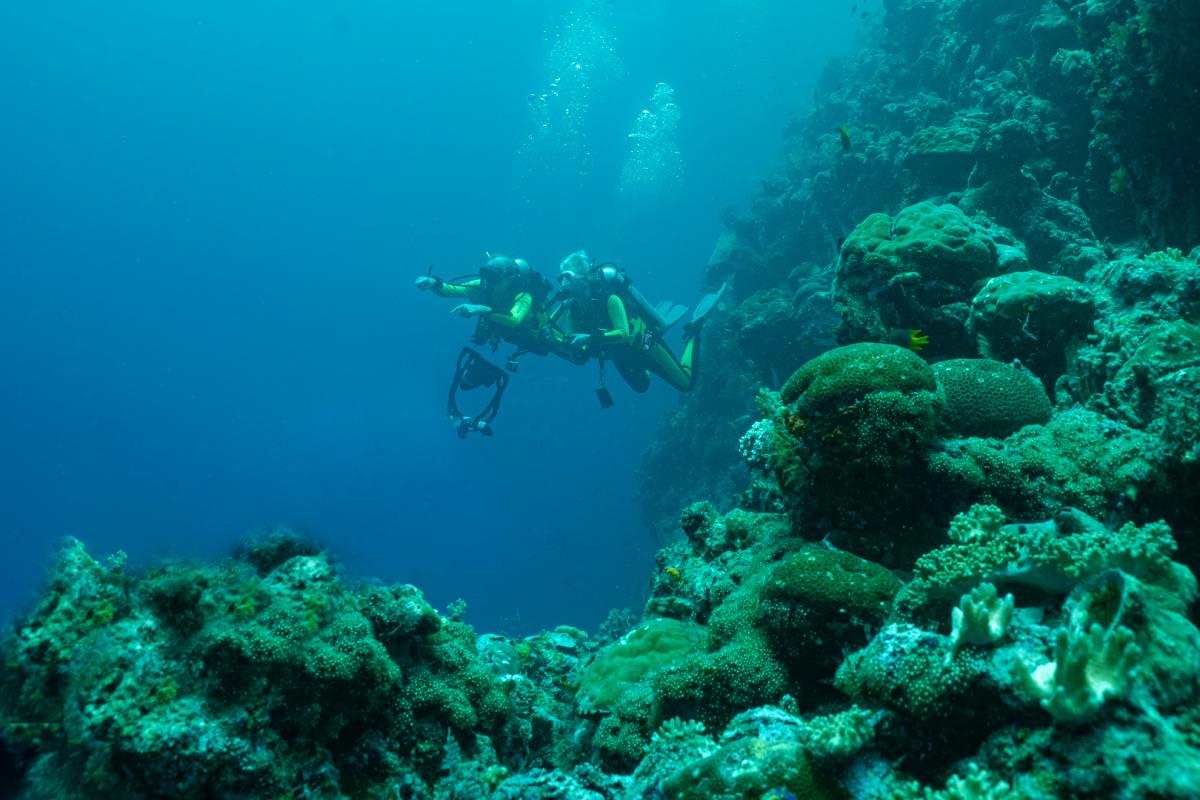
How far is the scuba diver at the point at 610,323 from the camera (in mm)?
14516

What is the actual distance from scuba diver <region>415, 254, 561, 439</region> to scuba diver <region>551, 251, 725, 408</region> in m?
0.59

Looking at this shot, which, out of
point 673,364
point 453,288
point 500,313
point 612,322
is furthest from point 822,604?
point 453,288

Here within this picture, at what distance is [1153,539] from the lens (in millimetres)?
2672

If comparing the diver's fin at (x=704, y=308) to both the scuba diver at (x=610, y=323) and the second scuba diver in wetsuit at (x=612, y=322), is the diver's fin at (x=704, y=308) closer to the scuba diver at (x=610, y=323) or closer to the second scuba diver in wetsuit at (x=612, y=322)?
the scuba diver at (x=610, y=323)

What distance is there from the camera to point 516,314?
14.2m

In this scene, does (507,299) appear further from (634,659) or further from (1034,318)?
(1034,318)

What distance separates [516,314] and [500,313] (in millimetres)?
448

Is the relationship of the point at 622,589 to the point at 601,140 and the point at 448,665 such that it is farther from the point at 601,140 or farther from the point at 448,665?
the point at 601,140

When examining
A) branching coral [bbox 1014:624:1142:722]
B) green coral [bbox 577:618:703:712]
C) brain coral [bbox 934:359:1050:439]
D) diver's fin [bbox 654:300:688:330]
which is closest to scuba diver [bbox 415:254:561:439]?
diver's fin [bbox 654:300:688:330]

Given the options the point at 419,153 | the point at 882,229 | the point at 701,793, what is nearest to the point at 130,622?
the point at 701,793

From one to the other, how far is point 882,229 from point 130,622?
851cm

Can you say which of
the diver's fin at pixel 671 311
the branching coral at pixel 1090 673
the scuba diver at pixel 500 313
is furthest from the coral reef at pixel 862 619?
the diver's fin at pixel 671 311

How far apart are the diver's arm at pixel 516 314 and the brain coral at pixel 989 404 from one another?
10.5 m

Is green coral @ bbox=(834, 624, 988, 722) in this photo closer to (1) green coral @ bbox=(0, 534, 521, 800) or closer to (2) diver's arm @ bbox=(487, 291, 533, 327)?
(1) green coral @ bbox=(0, 534, 521, 800)
